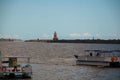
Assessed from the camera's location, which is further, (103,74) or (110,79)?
(103,74)

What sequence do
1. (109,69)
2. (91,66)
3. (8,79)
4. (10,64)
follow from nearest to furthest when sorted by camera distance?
(8,79)
(10,64)
(109,69)
(91,66)

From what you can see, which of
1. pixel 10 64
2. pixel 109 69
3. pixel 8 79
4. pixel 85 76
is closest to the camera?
pixel 8 79

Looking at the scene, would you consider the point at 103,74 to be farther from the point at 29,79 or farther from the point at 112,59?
the point at 29,79

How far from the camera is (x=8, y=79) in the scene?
1513 inches

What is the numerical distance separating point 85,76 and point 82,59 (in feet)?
50.0

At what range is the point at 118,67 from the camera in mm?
55344

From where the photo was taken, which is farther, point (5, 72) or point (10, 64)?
point (10, 64)

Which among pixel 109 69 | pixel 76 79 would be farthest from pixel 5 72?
pixel 109 69

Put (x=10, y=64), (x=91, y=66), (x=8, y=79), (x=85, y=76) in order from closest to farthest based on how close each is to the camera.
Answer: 1. (x=8, y=79)
2. (x=10, y=64)
3. (x=85, y=76)
4. (x=91, y=66)

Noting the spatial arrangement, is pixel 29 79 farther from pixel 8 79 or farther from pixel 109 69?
pixel 109 69

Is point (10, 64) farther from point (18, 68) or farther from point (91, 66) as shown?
point (91, 66)

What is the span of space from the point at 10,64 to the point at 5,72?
2788 millimetres

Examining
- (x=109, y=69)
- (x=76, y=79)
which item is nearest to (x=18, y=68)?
(x=76, y=79)

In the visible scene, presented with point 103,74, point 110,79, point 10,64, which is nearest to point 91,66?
point 103,74
